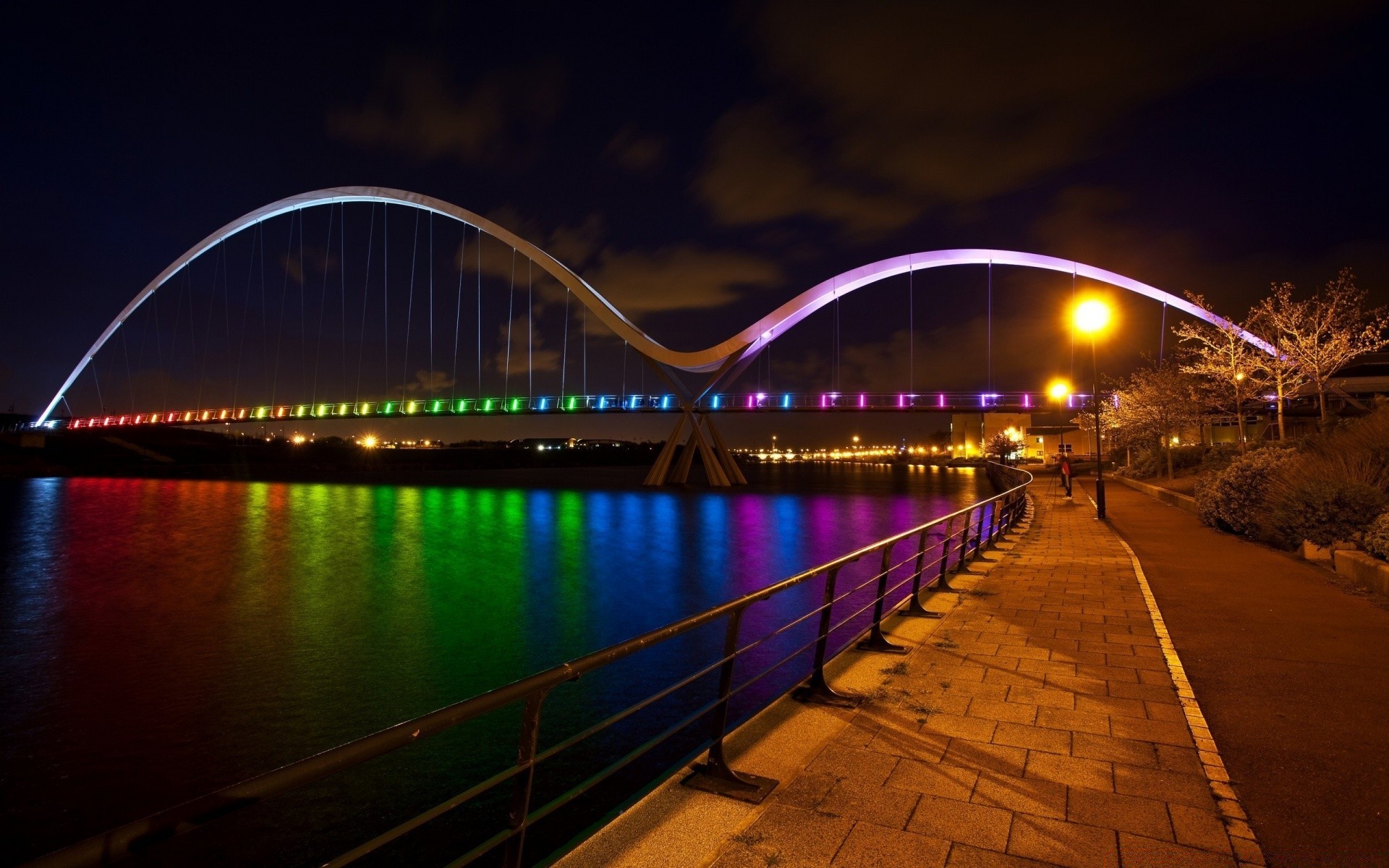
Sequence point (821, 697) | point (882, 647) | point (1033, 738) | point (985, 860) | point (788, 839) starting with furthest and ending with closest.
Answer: point (882, 647)
point (821, 697)
point (1033, 738)
point (788, 839)
point (985, 860)

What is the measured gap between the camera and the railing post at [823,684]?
4.99 meters

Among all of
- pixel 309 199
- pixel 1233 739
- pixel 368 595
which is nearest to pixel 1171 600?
pixel 1233 739

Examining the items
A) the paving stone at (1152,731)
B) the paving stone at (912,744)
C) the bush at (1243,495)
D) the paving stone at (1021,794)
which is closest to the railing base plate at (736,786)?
the paving stone at (912,744)

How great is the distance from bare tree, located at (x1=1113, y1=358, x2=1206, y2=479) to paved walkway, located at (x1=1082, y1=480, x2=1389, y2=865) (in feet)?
84.1

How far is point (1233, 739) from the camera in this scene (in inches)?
176

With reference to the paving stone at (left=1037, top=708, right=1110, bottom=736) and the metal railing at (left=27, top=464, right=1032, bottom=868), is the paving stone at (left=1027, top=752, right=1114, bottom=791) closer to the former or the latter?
the paving stone at (left=1037, top=708, right=1110, bottom=736)

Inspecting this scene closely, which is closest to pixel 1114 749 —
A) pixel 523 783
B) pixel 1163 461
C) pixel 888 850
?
pixel 888 850

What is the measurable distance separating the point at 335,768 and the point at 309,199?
7903cm

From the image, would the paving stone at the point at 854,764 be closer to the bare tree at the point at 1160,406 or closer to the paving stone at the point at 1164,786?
the paving stone at the point at 1164,786

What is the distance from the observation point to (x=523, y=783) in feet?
8.29

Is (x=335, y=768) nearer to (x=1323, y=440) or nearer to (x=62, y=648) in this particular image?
(x=62, y=648)

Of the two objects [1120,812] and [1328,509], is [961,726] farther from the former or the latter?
[1328,509]

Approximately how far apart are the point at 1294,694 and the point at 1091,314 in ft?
44.8

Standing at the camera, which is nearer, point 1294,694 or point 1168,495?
point 1294,694
